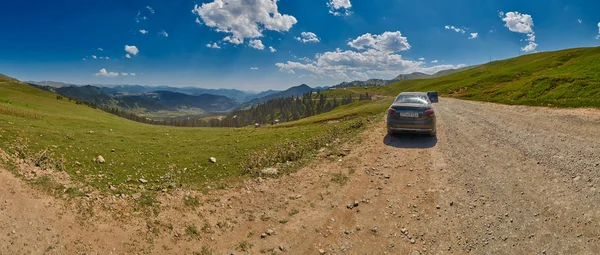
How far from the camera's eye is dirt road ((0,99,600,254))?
5945mm

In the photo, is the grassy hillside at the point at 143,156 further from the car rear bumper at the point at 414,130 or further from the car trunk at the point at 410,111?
the car trunk at the point at 410,111

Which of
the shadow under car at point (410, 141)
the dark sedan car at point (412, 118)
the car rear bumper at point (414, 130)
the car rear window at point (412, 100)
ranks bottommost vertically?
the shadow under car at point (410, 141)

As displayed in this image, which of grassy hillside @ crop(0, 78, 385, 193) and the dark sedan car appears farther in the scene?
the dark sedan car

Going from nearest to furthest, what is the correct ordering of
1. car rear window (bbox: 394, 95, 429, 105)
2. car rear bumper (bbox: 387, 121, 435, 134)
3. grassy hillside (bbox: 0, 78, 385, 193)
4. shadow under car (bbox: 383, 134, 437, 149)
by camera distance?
grassy hillside (bbox: 0, 78, 385, 193) < shadow under car (bbox: 383, 134, 437, 149) < car rear bumper (bbox: 387, 121, 435, 134) < car rear window (bbox: 394, 95, 429, 105)

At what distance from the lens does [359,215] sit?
7.34 m

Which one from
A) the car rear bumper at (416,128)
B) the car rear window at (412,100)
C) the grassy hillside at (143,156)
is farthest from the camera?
the car rear window at (412,100)

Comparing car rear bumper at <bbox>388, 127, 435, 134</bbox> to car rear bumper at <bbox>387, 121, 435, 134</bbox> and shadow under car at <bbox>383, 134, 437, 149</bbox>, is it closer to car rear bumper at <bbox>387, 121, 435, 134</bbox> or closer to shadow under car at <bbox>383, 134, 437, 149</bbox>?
car rear bumper at <bbox>387, 121, 435, 134</bbox>

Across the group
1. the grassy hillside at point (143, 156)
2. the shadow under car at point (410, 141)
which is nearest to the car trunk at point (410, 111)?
the shadow under car at point (410, 141)

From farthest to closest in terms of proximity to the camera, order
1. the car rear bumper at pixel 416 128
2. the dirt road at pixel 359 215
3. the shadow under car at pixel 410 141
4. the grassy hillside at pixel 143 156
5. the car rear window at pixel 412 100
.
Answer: the car rear window at pixel 412 100, the car rear bumper at pixel 416 128, the shadow under car at pixel 410 141, the grassy hillside at pixel 143 156, the dirt road at pixel 359 215

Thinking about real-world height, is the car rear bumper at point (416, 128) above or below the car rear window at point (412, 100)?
below

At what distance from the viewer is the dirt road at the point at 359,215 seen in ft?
19.5

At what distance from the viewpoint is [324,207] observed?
7867mm

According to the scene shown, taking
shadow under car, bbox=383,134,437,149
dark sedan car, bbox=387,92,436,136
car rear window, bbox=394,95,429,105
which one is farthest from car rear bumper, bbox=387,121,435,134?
car rear window, bbox=394,95,429,105

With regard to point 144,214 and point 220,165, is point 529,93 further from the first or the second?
point 144,214
